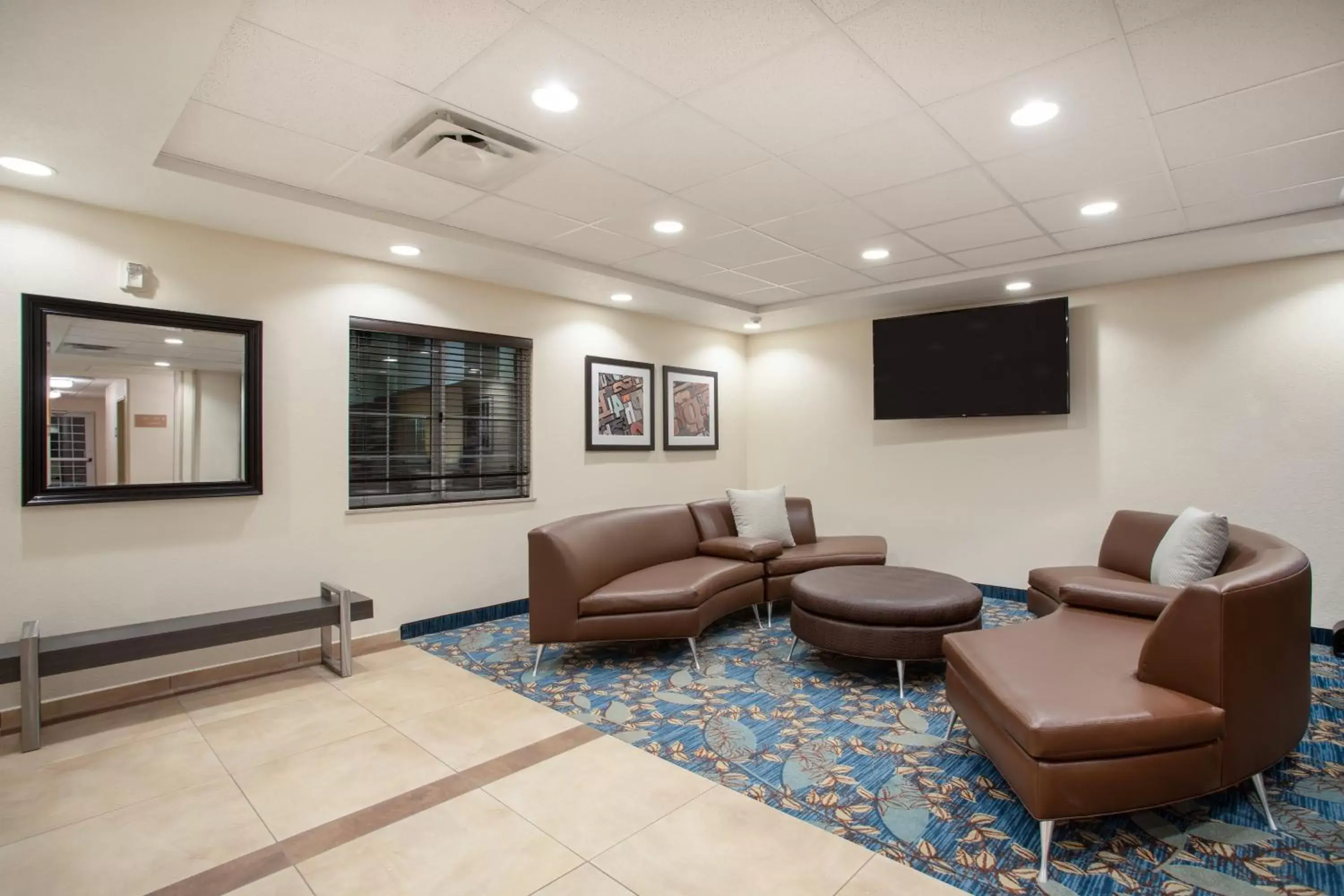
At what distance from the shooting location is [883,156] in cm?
301

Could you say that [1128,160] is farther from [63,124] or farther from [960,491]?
A: [63,124]

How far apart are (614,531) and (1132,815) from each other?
304cm

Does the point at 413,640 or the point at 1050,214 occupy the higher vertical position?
the point at 1050,214

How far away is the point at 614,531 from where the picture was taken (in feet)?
14.6

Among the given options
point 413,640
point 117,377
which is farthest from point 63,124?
point 413,640

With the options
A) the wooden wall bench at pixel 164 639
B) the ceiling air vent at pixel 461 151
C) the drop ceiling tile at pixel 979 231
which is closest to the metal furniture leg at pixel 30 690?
the wooden wall bench at pixel 164 639

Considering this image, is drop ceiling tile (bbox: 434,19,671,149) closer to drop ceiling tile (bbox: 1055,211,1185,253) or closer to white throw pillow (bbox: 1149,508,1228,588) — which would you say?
drop ceiling tile (bbox: 1055,211,1185,253)

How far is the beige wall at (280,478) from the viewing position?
10.3 feet

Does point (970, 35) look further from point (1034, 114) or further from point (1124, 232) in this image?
point (1124, 232)

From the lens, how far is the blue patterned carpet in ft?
6.63

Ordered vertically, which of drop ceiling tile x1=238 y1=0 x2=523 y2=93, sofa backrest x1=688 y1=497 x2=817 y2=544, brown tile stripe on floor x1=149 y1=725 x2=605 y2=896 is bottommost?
brown tile stripe on floor x1=149 y1=725 x2=605 y2=896

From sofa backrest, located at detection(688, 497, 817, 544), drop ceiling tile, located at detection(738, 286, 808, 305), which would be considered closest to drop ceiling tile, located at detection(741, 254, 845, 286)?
drop ceiling tile, located at detection(738, 286, 808, 305)

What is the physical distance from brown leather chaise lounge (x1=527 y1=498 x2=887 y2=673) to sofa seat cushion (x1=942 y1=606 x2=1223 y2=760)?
1651mm

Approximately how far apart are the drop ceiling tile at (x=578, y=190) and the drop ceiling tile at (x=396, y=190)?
0.92 ft
